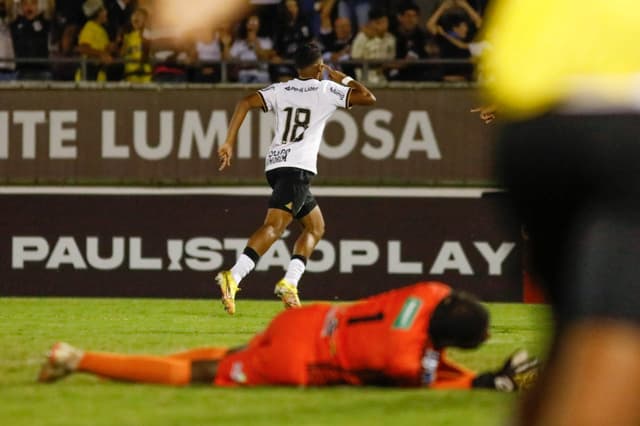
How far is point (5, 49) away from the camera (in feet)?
56.8

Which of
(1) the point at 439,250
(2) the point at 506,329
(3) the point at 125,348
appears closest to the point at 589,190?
(3) the point at 125,348

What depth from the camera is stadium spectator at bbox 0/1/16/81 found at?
1692cm

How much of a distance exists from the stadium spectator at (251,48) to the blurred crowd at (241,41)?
0.04 ft

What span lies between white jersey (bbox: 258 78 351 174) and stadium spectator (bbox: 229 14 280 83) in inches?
152

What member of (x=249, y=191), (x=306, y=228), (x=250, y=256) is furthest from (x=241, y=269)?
(x=249, y=191)

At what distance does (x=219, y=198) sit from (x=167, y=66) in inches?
67.7

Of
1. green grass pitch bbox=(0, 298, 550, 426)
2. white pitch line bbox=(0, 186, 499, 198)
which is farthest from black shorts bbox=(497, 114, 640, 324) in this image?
white pitch line bbox=(0, 186, 499, 198)

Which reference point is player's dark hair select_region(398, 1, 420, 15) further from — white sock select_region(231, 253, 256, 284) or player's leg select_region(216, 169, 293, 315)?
white sock select_region(231, 253, 256, 284)

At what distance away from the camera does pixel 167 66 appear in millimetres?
16812

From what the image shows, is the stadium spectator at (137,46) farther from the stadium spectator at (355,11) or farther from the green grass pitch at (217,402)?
the green grass pitch at (217,402)

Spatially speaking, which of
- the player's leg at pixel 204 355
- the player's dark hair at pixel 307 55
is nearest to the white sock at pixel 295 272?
the player's dark hair at pixel 307 55

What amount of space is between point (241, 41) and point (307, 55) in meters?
4.79

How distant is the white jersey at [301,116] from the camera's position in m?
12.8

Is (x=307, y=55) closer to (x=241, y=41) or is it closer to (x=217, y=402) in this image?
(x=241, y=41)
